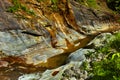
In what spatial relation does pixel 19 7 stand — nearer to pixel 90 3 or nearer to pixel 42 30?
pixel 42 30

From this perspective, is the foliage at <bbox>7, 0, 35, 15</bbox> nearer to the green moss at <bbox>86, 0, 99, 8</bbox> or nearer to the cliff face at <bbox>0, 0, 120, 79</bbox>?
the cliff face at <bbox>0, 0, 120, 79</bbox>

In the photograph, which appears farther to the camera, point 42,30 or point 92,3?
point 92,3

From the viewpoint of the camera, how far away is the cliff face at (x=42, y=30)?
19188mm

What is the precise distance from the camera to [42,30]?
22.8 meters

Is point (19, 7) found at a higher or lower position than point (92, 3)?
higher

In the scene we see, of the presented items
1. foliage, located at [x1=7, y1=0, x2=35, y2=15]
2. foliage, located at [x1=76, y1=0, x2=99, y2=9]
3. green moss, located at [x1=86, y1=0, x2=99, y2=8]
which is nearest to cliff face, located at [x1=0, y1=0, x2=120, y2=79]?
foliage, located at [x1=7, y1=0, x2=35, y2=15]

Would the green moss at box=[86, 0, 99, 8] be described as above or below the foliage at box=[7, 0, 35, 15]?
below

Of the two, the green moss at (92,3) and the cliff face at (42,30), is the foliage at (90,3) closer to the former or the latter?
the green moss at (92,3)

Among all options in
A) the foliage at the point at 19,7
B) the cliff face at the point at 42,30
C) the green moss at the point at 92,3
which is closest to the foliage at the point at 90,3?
the green moss at the point at 92,3

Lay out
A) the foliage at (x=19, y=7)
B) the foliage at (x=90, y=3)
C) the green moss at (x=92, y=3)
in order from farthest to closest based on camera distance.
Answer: the green moss at (x=92, y=3), the foliage at (x=90, y=3), the foliage at (x=19, y=7)

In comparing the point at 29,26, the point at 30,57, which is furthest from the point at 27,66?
the point at 29,26

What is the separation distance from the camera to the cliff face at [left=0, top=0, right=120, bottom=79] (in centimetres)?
1919

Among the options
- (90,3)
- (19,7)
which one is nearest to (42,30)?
(19,7)

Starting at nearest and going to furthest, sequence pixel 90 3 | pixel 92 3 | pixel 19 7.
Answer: pixel 19 7 < pixel 90 3 < pixel 92 3
